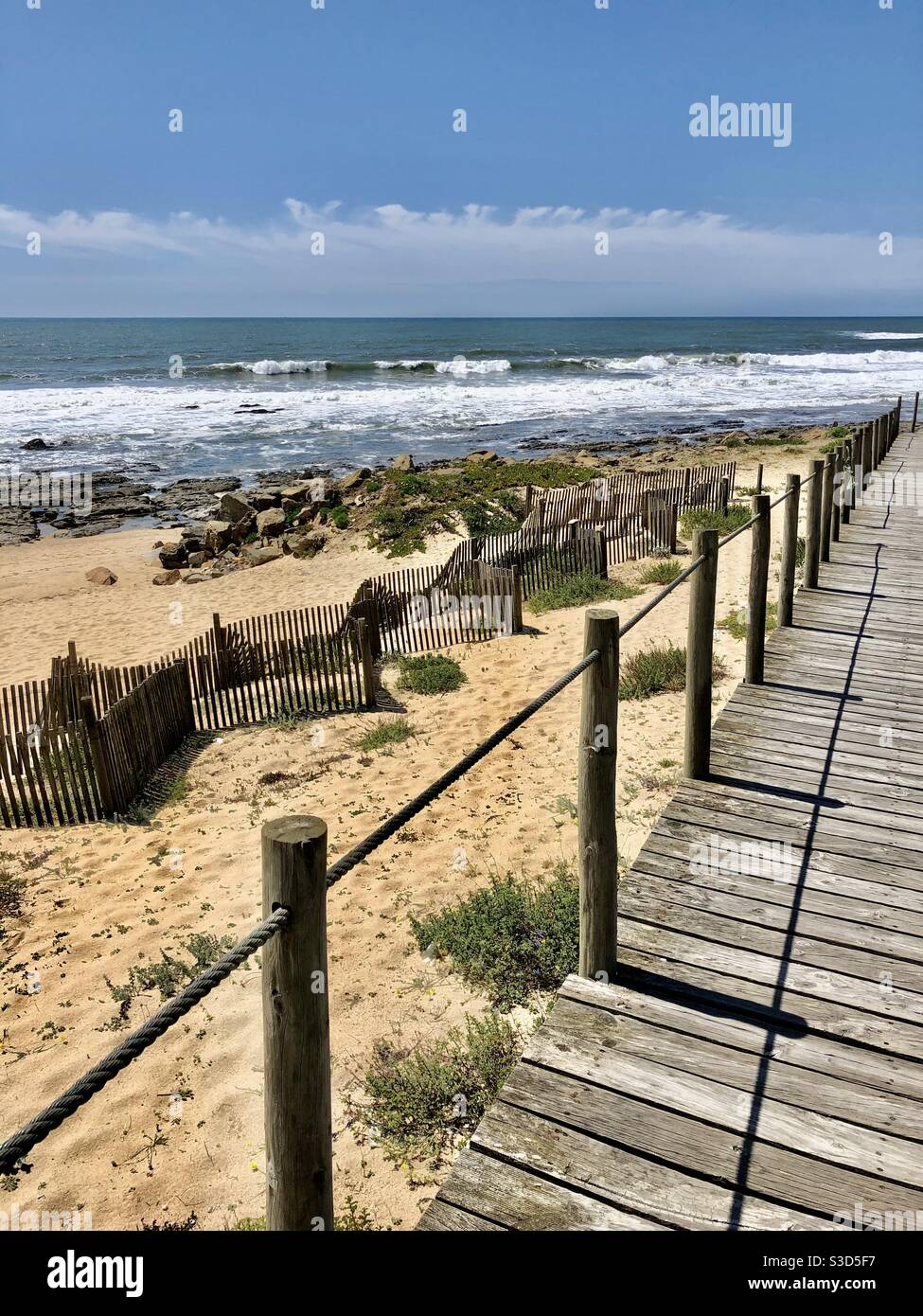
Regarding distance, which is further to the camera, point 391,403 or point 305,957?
point 391,403

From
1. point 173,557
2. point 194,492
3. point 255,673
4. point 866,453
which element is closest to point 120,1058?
point 255,673

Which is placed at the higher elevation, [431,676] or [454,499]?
[454,499]

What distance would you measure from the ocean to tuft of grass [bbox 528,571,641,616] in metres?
20.3

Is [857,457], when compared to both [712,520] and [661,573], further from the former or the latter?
[661,573]

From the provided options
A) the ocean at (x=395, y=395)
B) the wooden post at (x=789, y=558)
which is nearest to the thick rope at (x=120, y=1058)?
the wooden post at (x=789, y=558)

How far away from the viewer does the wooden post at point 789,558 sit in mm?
7617

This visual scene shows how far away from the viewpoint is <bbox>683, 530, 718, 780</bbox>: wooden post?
5059 millimetres

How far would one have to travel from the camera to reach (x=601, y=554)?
15.1m

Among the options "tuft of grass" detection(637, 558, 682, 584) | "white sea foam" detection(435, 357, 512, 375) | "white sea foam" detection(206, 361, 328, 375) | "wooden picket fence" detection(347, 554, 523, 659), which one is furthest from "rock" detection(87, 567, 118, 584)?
"white sea foam" detection(435, 357, 512, 375)

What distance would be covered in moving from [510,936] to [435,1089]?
4.12ft

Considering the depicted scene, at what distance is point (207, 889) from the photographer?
22.2 ft

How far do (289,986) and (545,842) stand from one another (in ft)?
16.5

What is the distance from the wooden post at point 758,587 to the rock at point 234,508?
19417 mm
